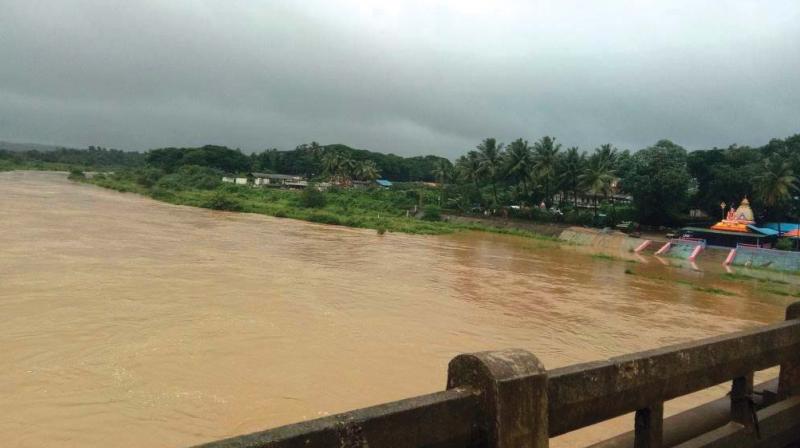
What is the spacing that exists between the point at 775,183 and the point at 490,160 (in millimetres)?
28352

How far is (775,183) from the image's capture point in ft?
135

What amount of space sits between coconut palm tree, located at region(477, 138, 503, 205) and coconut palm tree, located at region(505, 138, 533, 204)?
1.52 metres

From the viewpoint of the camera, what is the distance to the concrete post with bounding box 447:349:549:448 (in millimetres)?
2100

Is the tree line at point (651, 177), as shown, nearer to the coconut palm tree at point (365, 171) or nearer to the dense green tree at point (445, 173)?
the dense green tree at point (445, 173)

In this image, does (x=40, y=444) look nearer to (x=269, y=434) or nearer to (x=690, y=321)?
(x=269, y=434)

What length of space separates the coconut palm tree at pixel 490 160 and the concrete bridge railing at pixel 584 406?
5772 centimetres

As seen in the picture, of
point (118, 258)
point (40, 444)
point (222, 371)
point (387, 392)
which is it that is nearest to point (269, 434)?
point (40, 444)

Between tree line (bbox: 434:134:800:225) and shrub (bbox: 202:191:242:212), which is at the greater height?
tree line (bbox: 434:134:800:225)

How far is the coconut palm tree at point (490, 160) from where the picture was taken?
6162 centimetres

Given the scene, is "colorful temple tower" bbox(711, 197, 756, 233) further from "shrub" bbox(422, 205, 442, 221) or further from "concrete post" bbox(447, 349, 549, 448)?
"concrete post" bbox(447, 349, 549, 448)

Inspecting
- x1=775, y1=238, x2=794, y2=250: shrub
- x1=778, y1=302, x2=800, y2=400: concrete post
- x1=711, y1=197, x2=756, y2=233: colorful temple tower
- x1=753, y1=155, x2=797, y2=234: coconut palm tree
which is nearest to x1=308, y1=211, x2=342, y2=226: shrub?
x1=711, y1=197, x2=756, y2=233: colorful temple tower

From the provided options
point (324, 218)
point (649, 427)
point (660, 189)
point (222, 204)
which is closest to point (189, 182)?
point (222, 204)

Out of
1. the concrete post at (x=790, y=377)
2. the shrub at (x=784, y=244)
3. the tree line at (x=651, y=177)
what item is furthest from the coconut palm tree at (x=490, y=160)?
the concrete post at (x=790, y=377)

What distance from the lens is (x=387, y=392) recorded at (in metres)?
8.27
